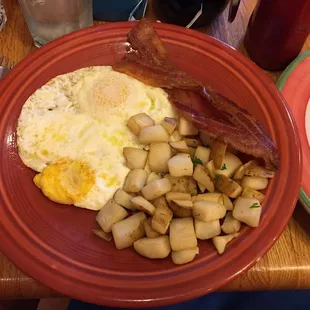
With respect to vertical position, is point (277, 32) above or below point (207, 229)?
above

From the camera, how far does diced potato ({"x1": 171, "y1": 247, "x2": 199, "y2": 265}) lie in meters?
0.89

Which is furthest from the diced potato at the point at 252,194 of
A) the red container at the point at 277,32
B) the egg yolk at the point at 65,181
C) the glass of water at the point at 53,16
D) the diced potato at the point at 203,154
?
the glass of water at the point at 53,16

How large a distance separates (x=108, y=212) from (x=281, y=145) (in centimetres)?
45

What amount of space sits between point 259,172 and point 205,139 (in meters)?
0.15

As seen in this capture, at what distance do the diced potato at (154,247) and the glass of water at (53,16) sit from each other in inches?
28.7

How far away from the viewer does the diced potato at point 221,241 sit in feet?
2.95

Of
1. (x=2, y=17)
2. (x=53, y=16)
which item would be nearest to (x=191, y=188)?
(x=53, y=16)

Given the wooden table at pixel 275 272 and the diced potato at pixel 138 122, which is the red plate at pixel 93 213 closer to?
the wooden table at pixel 275 272

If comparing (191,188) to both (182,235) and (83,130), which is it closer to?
(182,235)

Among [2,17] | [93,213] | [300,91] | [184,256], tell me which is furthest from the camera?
[2,17]

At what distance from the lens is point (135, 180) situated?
3.19 ft

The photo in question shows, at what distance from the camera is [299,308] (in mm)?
1258

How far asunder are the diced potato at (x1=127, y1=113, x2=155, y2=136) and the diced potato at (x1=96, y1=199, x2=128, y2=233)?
0.20 meters

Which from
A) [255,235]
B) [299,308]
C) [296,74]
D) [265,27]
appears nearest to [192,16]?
[265,27]
